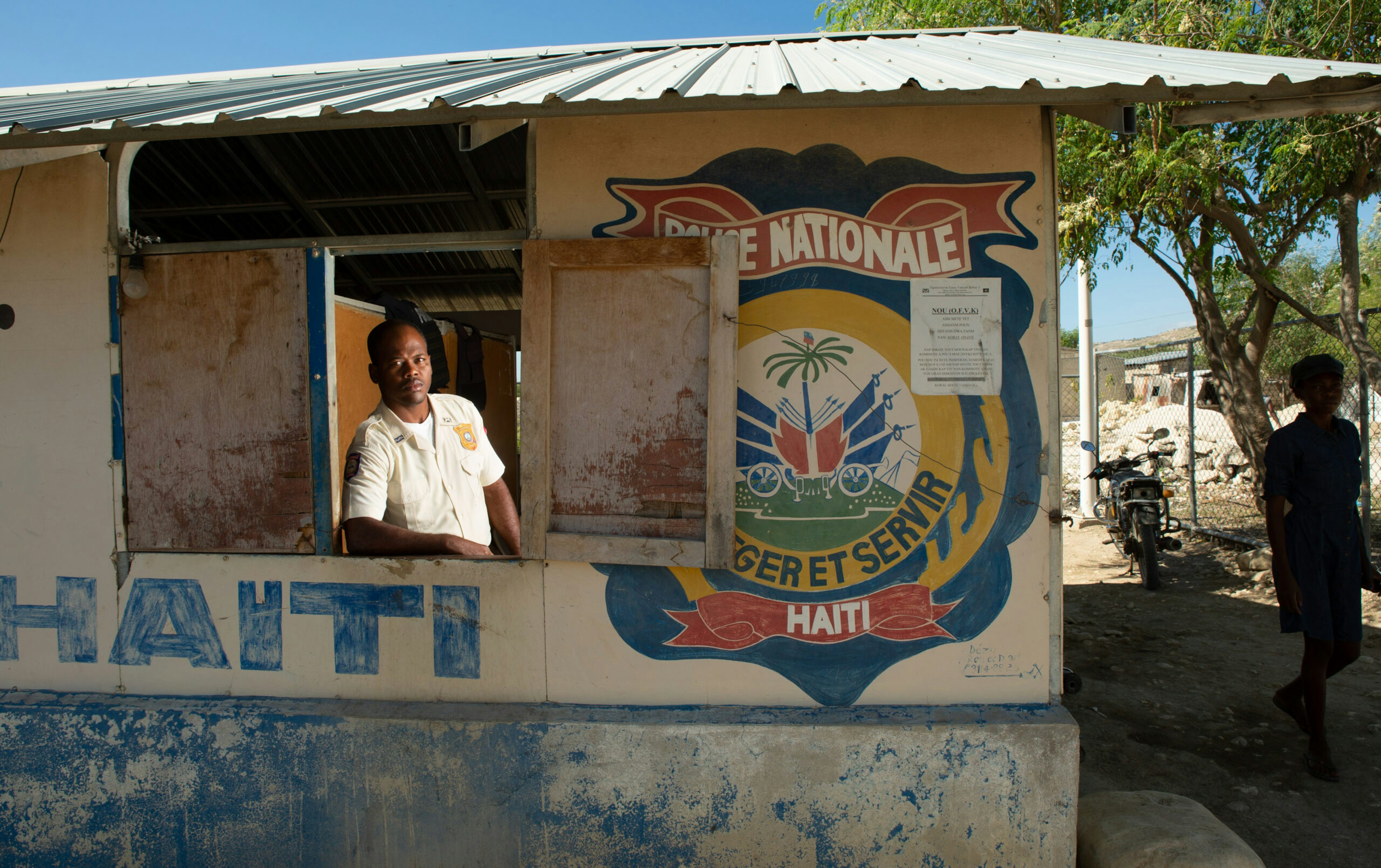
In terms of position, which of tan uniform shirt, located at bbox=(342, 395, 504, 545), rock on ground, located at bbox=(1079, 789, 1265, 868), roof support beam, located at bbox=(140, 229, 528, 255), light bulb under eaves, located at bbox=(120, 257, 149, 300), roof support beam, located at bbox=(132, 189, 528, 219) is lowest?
rock on ground, located at bbox=(1079, 789, 1265, 868)

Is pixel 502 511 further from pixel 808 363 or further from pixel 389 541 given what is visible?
pixel 808 363

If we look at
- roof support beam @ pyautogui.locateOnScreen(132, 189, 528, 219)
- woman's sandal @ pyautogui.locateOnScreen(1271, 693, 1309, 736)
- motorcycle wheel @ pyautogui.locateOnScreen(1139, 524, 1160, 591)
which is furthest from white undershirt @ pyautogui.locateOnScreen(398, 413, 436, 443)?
motorcycle wheel @ pyautogui.locateOnScreen(1139, 524, 1160, 591)

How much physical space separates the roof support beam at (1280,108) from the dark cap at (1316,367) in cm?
145

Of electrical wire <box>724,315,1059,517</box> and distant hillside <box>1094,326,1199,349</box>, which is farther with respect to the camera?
distant hillside <box>1094,326,1199,349</box>

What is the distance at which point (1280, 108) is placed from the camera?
2.35 meters

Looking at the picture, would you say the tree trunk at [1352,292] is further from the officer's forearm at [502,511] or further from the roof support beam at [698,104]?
the officer's forearm at [502,511]

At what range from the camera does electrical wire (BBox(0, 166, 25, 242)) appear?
2822mm

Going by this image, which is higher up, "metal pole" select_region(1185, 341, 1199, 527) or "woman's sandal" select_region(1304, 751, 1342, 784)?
"metal pole" select_region(1185, 341, 1199, 527)

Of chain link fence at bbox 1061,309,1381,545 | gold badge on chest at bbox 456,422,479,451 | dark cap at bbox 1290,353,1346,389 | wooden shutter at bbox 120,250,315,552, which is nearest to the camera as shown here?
wooden shutter at bbox 120,250,315,552

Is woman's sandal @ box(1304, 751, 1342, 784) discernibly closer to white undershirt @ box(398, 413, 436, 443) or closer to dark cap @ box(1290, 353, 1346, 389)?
dark cap @ box(1290, 353, 1346, 389)

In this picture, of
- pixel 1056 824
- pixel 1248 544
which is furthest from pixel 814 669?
pixel 1248 544

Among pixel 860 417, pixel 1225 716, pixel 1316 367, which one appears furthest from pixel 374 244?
pixel 1225 716

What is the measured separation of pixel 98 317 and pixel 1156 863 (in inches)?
163

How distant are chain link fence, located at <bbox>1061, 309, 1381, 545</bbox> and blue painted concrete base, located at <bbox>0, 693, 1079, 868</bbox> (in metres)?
2.71
